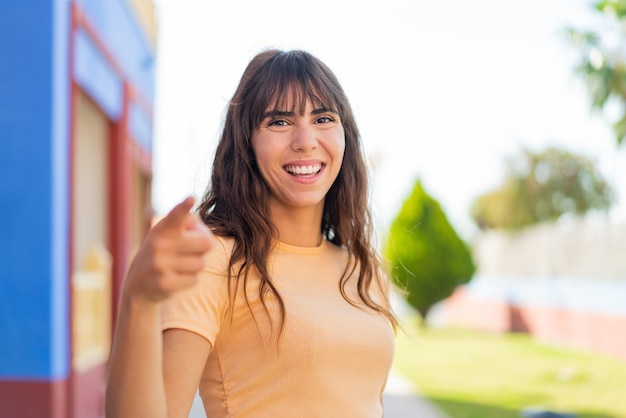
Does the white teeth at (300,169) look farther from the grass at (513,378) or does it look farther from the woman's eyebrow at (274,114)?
the grass at (513,378)

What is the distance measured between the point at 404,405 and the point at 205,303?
24.3ft

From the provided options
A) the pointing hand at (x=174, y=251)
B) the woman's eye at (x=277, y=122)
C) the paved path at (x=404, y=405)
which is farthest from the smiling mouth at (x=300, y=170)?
the paved path at (x=404, y=405)

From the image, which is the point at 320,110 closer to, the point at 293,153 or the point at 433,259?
the point at 293,153

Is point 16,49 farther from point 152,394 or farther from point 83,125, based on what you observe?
point 152,394

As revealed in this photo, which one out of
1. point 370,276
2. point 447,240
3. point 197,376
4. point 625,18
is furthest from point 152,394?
point 447,240

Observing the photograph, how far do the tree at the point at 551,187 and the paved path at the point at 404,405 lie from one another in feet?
93.4

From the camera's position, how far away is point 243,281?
77.0 inches

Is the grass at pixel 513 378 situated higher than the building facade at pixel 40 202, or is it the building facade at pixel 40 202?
the building facade at pixel 40 202

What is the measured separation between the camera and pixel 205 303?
6.01 feet

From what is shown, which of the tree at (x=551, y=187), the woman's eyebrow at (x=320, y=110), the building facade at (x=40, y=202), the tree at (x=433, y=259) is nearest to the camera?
the woman's eyebrow at (x=320, y=110)

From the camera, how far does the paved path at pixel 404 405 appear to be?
27.1ft

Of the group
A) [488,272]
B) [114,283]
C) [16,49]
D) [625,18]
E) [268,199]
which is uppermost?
[625,18]

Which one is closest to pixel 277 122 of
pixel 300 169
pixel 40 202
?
pixel 300 169

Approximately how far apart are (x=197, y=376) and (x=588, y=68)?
1526cm
